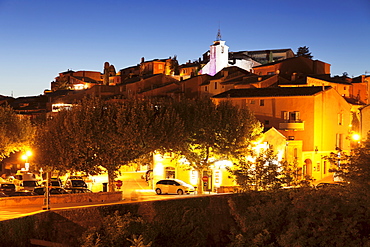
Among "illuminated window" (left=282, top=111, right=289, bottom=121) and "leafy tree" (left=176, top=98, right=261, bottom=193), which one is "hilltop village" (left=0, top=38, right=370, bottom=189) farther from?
"leafy tree" (left=176, top=98, right=261, bottom=193)

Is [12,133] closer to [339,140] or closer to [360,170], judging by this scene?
[339,140]

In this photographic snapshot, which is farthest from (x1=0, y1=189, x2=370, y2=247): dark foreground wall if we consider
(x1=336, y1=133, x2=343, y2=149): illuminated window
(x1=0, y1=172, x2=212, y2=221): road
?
(x1=336, y1=133, x2=343, y2=149): illuminated window

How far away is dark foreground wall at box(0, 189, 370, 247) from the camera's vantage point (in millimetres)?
30234

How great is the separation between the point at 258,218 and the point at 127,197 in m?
10.5

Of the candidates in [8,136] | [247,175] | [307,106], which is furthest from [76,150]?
[307,106]

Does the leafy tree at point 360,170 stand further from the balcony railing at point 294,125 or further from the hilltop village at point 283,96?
the balcony railing at point 294,125

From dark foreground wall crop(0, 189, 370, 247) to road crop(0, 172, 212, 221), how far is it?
1.99 metres

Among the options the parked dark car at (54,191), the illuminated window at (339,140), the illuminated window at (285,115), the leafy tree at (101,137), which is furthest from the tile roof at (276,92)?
the parked dark car at (54,191)

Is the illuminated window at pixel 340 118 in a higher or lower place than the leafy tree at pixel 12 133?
higher

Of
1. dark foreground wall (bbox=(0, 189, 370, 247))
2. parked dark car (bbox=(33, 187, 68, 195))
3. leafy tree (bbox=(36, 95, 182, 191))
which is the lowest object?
dark foreground wall (bbox=(0, 189, 370, 247))

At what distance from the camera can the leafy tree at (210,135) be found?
4344 centimetres

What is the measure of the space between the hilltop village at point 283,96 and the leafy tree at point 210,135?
3.72m

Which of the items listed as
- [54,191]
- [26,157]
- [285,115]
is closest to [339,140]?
[285,115]

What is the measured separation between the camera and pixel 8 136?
54156 mm
